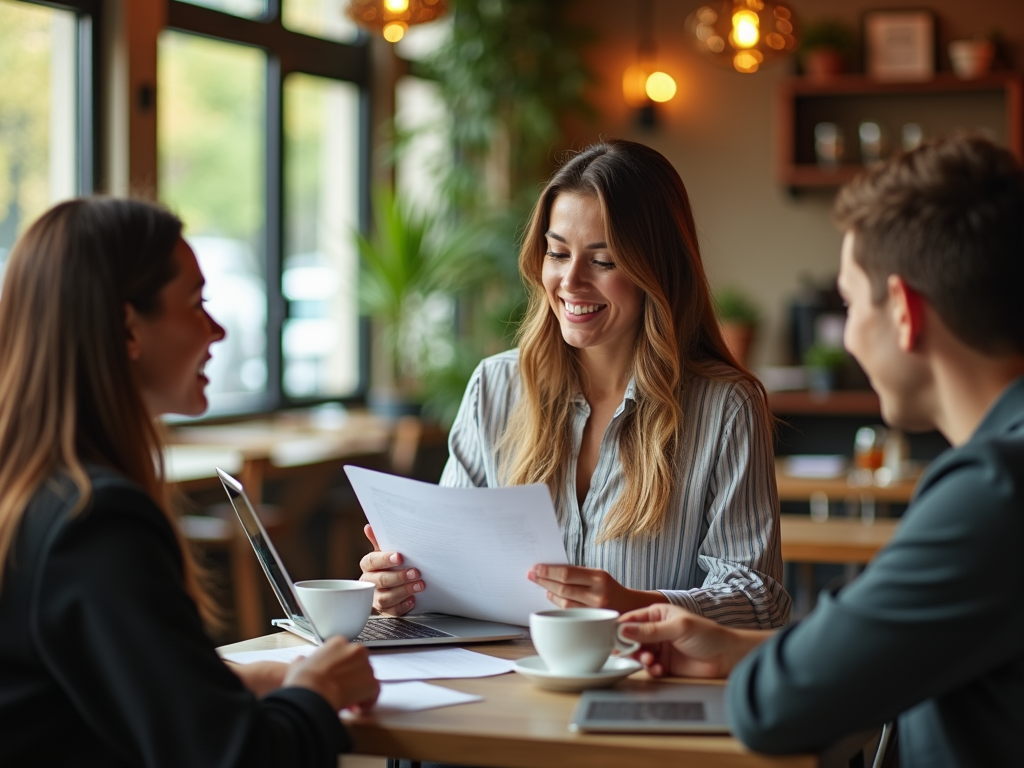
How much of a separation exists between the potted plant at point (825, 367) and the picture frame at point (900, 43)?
1.66 meters

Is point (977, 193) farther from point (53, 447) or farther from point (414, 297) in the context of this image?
point (414, 297)

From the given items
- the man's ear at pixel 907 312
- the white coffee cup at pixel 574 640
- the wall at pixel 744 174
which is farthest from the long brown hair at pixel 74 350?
the wall at pixel 744 174

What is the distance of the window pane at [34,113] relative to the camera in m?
4.52

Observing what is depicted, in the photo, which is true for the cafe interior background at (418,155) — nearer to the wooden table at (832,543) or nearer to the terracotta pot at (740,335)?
the terracotta pot at (740,335)

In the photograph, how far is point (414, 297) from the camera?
617 centimetres

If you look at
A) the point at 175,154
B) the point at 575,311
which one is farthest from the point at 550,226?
the point at 175,154

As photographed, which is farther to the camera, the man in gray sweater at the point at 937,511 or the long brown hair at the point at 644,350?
the long brown hair at the point at 644,350

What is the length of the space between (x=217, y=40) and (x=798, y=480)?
10.1ft

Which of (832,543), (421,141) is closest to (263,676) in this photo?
(832,543)

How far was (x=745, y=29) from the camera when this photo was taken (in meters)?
3.83

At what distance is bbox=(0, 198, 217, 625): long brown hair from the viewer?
1.32m

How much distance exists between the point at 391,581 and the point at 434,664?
0.82ft

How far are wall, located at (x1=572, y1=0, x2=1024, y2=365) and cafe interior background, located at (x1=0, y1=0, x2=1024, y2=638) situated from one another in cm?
1

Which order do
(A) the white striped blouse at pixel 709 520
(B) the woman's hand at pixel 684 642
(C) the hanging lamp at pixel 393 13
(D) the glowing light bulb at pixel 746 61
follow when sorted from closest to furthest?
(B) the woman's hand at pixel 684 642 < (A) the white striped blouse at pixel 709 520 < (C) the hanging lamp at pixel 393 13 < (D) the glowing light bulb at pixel 746 61
